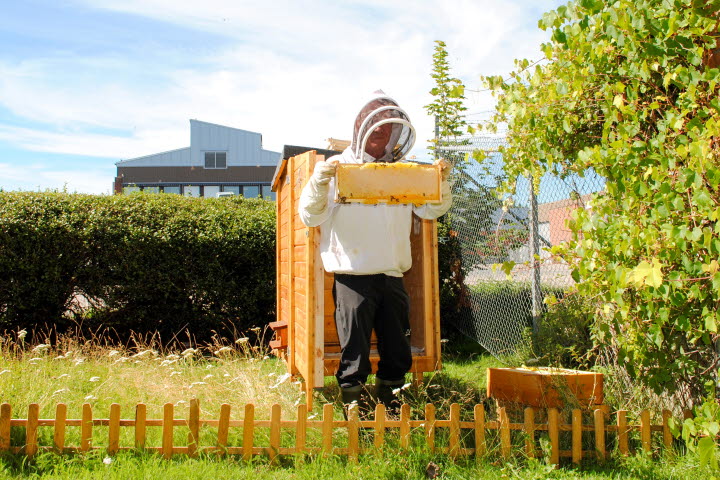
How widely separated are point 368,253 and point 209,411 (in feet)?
5.13

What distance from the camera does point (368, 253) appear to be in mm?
3910

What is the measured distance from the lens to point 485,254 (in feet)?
21.3

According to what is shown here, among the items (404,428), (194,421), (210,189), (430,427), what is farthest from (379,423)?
(210,189)

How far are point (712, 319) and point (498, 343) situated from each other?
3927 millimetres

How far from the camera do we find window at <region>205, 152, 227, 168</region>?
1517 inches

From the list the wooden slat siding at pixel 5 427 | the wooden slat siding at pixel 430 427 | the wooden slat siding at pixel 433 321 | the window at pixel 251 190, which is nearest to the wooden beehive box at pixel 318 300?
the wooden slat siding at pixel 433 321

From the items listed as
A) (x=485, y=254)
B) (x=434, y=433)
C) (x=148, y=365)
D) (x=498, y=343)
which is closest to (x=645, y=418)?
(x=434, y=433)

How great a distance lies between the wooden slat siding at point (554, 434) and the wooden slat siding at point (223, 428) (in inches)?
72.9

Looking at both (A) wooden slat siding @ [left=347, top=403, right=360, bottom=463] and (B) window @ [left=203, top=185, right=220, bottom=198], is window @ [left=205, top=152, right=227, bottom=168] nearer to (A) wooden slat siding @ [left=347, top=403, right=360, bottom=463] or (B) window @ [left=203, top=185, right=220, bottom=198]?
(B) window @ [left=203, top=185, right=220, bottom=198]

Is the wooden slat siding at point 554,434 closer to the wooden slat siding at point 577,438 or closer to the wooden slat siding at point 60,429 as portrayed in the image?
the wooden slat siding at point 577,438

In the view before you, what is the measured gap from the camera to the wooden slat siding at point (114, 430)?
3.47 metres

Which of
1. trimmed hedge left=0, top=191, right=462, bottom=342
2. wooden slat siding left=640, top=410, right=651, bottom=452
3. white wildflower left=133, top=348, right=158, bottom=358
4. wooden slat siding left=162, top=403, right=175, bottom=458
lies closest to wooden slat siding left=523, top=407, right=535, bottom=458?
wooden slat siding left=640, top=410, right=651, bottom=452

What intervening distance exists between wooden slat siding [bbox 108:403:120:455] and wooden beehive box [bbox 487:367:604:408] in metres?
2.53

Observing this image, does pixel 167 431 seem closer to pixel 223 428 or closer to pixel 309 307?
pixel 223 428
